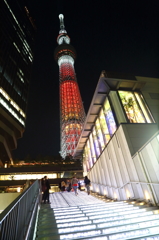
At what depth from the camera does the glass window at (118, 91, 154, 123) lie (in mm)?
11406

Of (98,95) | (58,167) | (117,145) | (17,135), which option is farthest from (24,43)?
(117,145)

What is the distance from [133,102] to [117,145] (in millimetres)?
4638

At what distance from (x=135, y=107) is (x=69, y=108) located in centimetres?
5663

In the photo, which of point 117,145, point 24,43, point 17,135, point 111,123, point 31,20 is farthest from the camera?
point 31,20

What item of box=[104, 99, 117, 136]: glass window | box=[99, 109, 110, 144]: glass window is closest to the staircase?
box=[104, 99, 117, 136]: glass window

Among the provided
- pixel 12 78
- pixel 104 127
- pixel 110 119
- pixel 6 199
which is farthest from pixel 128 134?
pixel 12 78

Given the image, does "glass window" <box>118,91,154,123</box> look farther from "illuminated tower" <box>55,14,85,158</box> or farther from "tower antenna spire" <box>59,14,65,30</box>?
"tower antenna spire" <box>59,14,65,30</box>

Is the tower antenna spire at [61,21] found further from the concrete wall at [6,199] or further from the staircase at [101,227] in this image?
the staircase at [101,227]

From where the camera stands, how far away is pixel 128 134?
9.35m

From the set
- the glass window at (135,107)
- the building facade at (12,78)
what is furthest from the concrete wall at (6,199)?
the building facade at (12,78)

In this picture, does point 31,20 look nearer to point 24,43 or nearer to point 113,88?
point 24,43

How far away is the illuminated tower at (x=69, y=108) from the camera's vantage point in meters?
59.8

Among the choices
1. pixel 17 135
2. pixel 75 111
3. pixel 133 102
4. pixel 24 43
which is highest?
pixel 24 43

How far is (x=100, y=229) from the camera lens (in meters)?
3.59
